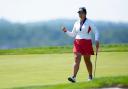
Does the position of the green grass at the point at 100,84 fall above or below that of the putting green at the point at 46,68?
above

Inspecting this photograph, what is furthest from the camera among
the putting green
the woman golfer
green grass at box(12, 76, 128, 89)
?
the putting green

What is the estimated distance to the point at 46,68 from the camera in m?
12.7

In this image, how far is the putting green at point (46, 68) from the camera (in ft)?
35.9

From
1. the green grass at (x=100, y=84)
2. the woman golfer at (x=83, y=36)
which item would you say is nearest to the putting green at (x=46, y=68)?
the woman golfer at (x=83, y=36)

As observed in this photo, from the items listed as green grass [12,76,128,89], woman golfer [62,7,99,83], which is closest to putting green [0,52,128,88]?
woman golfer [62,7,99,83]

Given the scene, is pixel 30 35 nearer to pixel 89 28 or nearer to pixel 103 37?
pixel 103 37

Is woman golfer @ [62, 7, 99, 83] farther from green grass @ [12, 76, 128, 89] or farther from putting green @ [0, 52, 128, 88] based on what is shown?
green grass @ [12, 76, 128, 89]

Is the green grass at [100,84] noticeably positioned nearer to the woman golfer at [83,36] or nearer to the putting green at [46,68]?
the putting green at [46,68]

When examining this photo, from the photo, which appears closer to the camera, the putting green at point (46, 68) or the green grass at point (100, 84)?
the green grass at point (100, 84)

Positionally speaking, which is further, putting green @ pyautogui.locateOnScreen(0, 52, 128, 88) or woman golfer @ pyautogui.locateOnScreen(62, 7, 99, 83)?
putting green @ pyautogui.locateOnScreen(0, 52, 128, 88)

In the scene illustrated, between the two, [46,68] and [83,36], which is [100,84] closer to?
[83,36]

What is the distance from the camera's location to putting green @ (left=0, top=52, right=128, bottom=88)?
35.9 ft

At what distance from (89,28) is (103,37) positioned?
46.4 feet

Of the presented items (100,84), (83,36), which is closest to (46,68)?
(83,36)
